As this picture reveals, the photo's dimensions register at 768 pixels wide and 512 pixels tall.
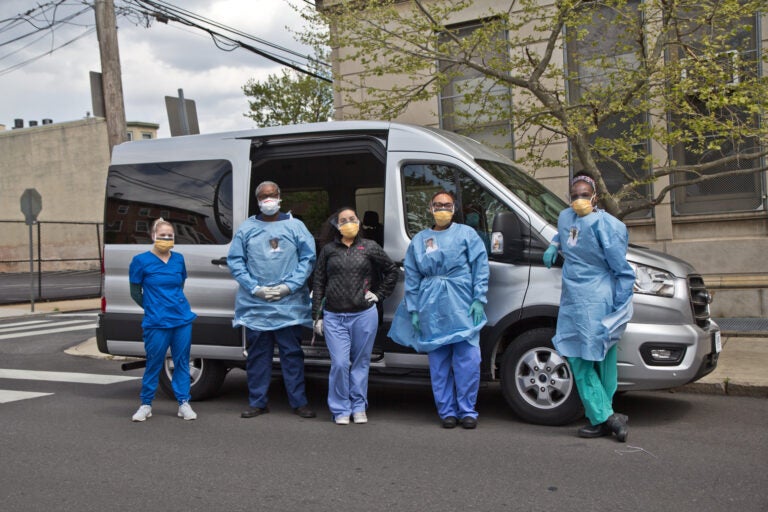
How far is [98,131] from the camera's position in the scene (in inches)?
1786

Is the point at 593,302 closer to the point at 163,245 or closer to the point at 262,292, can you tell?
the point at 262,292

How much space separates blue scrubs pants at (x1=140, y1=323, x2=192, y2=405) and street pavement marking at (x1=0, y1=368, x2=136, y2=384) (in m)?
2.29

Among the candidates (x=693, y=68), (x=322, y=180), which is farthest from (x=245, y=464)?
(x=693, y=68)

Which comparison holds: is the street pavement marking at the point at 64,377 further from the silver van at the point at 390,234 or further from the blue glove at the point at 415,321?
the blue glove at the point at 415,321

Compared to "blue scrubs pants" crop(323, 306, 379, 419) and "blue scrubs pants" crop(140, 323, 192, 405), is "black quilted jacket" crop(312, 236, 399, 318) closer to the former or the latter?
"blue scrubs pants" crop(323, 306, 379, 419)

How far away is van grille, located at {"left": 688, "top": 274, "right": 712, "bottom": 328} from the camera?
612cm

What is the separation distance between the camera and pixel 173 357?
6.88 metres

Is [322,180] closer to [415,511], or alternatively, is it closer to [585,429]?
[585,429]

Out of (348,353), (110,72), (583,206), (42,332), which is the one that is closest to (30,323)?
(42,332)

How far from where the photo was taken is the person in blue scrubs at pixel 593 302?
5590 mm

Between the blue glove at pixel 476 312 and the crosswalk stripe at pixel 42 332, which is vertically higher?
the blue glove at pixel 476 312

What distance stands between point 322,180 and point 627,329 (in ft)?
11.1

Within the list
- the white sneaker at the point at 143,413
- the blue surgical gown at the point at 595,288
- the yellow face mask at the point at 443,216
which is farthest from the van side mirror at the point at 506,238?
the white sneaker at the point at 143,413

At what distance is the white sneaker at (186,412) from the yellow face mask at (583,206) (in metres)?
3.43
